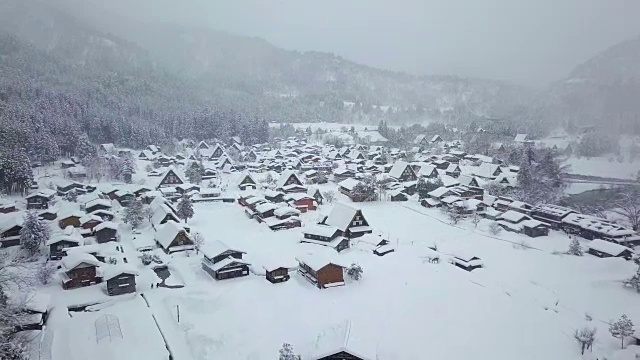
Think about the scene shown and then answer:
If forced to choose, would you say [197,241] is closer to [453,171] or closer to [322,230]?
[322,230]

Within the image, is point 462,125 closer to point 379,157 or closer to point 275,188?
point 379,157

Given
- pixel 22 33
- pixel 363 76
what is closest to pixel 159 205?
pixel 22 33

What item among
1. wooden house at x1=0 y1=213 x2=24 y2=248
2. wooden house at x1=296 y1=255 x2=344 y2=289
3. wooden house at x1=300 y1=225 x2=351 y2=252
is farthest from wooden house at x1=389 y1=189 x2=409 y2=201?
wooden house at x1=0 y1=213 x2=24 y2=248

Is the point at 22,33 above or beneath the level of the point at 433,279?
above

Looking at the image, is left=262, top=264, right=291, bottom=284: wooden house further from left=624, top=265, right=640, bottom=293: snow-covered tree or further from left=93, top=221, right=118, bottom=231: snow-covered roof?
left=624, top=265, right=640, bottom=293: snow-covered tree

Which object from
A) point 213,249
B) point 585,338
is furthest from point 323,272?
point 585,338
